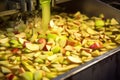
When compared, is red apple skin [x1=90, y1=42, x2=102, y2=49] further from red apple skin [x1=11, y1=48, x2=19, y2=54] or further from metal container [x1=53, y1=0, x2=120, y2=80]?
red apple skin [x1=11, y1=48, x2=19, y2=54]

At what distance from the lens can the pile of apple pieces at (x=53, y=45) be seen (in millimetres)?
1377

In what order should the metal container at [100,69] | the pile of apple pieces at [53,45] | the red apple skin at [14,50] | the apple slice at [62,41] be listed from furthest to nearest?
the apple slice at [62,41]
the red apple skin at [14,50]
the pile of apple pieces at [53,45]
the metal container at [100,69]

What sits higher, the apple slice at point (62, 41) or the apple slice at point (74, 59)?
the apple slice at point (62, 41)

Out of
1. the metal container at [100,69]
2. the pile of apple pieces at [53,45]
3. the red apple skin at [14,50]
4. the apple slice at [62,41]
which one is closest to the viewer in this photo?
the metal container at [100,69]

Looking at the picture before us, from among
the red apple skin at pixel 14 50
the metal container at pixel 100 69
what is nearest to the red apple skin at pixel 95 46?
the metal container at pixel 100 69

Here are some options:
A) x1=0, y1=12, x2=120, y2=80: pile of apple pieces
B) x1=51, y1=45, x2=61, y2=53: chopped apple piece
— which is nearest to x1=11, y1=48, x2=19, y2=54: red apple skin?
x1=0, y1=12, x2=120, y2=80: pile of apple pieces

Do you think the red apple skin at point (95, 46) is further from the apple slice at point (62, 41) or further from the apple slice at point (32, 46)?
the apple slice at point (32, 46)

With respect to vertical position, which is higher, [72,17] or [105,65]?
[72,17]

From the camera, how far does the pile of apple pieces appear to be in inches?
54.2

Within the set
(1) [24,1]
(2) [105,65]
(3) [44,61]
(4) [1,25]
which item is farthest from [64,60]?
(4) [1,25]

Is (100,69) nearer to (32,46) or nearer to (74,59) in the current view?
(74,59)

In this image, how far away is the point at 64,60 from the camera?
4.91 feet

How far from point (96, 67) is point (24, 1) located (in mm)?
603

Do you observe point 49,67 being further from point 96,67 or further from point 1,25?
point 1,25
